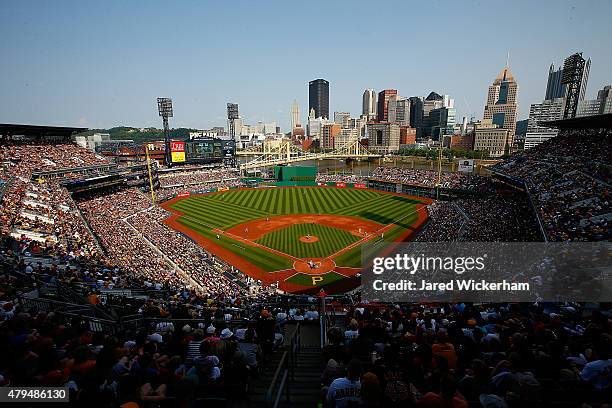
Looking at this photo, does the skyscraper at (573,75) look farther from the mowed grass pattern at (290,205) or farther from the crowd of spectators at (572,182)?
the mowed grass pattern at (290,205)

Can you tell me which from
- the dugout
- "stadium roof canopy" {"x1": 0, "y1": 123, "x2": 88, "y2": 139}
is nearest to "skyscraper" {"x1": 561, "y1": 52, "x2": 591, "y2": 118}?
the dugout

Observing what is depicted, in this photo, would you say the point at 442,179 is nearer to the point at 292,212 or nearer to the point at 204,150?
the point at 292,212

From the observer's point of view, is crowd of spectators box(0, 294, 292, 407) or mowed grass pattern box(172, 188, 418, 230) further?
mowed grass pattern box(172, 188, 418, 230)

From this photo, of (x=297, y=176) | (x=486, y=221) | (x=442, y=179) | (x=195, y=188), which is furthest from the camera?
(x=297, y=176)

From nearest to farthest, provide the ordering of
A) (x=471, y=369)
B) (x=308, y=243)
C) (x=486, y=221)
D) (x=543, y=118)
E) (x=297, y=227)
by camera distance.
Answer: (x=471, y=369)
(x=486, y=221)
(x=308, y=243)
(x=297, y=227)
(x=543, y=118)

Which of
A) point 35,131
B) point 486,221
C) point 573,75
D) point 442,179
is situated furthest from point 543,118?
point 35,131

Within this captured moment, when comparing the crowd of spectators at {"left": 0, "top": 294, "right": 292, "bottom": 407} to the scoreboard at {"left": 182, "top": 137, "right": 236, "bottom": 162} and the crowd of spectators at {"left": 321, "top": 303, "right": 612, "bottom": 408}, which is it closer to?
the crowd of spectators at {"left": 321, "top": 303, "right": 612, "bottom": 408}

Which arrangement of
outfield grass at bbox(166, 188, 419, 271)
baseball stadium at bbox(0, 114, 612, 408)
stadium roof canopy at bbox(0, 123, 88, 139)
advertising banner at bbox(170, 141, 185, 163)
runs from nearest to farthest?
baseball stadium at bbox(0, 114, 612, 408) < outfield grass at bbox(166, 188, 419, 271) < stadium roof canopy at bbox(0, 123, 88, 139) < advertising banner at bbox(170, 141, 185, 163)

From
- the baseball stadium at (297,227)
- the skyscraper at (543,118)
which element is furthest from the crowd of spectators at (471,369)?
the skyscraper at (543,118)
